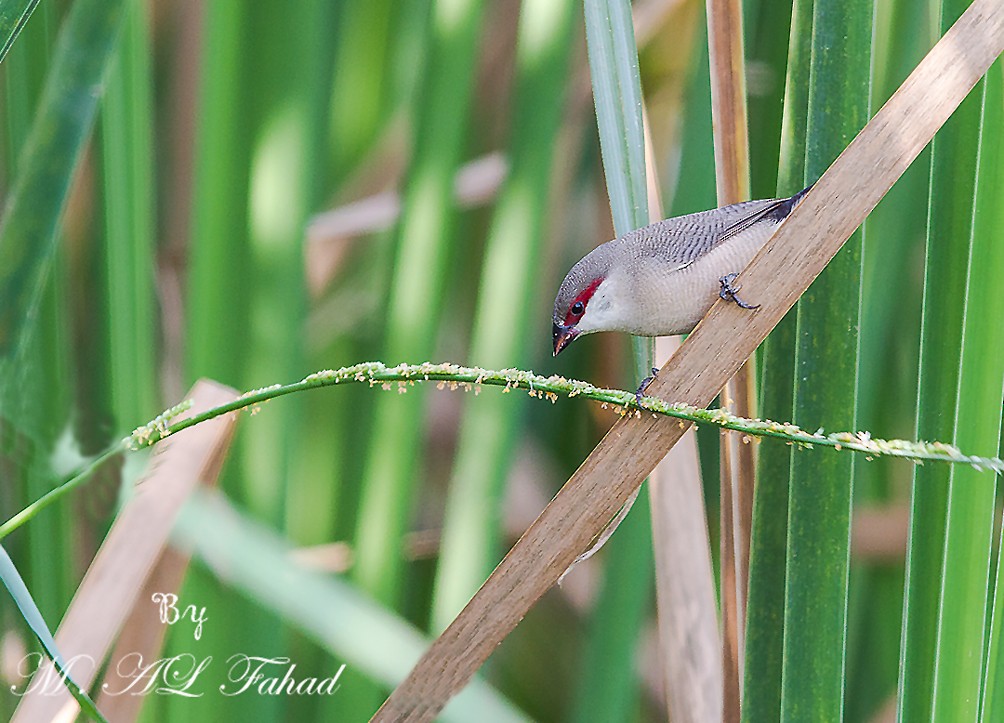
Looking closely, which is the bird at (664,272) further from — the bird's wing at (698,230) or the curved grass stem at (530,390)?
the curved grass stem at (530,390)

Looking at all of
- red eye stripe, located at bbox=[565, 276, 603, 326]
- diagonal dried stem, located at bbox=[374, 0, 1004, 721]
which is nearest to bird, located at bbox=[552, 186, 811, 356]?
red eye stripe, located at bbox=[565, 276, 603, 326]

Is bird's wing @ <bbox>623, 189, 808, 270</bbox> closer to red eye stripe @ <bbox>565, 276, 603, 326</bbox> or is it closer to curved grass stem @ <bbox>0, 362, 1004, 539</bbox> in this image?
red eye stripe @ <bbox>565, 276, 603, 326</bbox>

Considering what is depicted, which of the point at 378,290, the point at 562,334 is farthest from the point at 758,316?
the point at 378,290

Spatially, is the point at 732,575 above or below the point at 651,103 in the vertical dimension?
below

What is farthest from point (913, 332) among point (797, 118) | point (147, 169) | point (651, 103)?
point (147, 169)

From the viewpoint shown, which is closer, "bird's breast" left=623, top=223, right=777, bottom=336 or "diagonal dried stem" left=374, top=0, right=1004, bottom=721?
"diagonal dried stem" left=374, top=0, right=1004, bottom=721

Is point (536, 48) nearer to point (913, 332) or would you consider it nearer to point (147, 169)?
point (147, 169)

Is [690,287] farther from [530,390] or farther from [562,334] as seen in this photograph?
[530,390]
